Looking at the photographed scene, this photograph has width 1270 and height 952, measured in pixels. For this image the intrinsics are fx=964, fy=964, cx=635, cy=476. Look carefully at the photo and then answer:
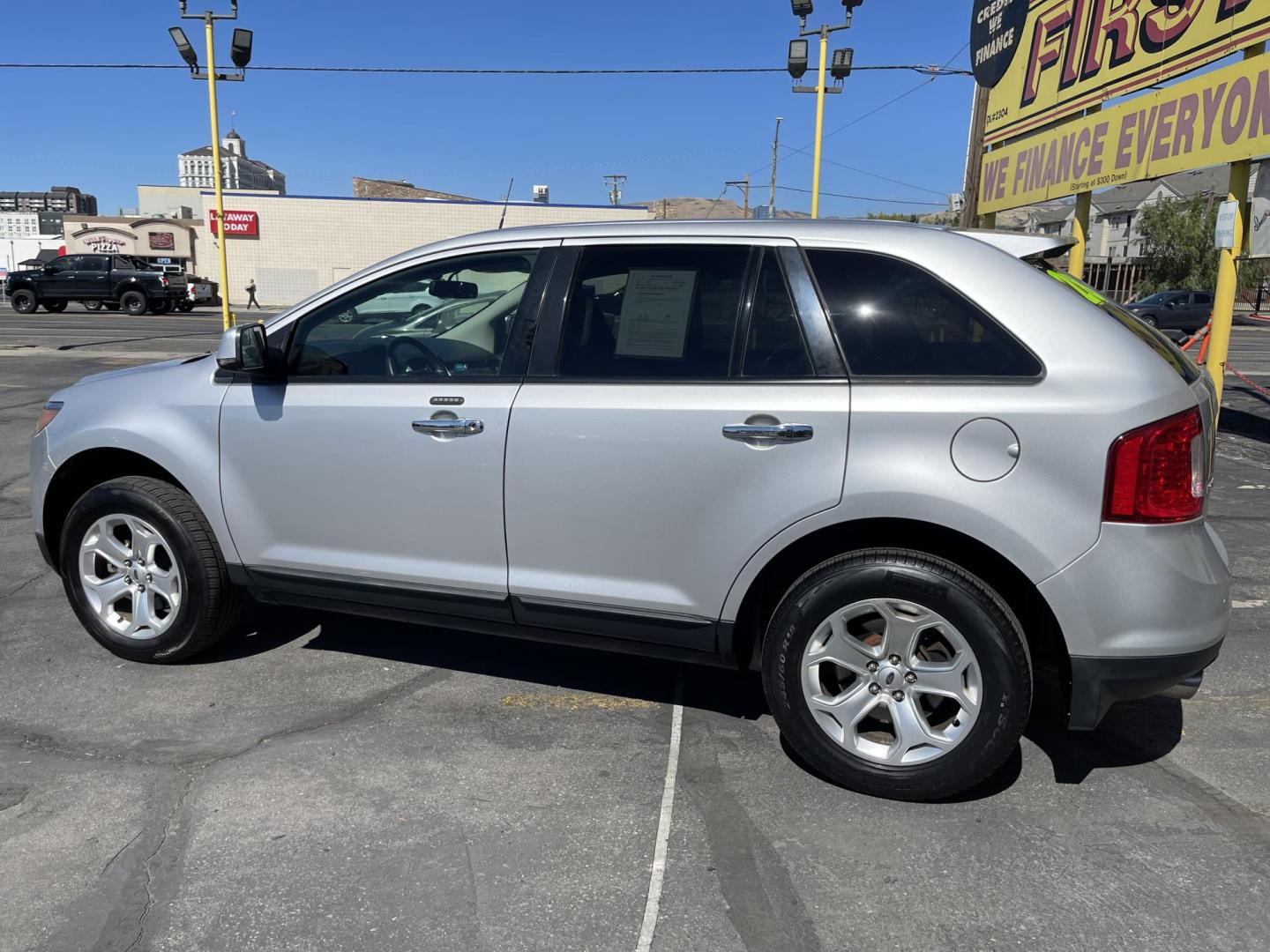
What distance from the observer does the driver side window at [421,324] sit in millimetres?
3607

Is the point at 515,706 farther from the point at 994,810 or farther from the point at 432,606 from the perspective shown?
the point at 994,810

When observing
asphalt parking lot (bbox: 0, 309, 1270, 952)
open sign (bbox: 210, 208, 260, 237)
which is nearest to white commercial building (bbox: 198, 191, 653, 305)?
open sign (bbox: 210, 208, 260, 237)

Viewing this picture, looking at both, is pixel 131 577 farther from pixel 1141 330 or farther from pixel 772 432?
pixel 1141 330

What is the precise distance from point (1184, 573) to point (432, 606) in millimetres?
2517

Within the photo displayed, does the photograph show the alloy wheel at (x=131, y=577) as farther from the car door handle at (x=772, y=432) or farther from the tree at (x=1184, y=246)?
the tree at (x=1184, y=246)

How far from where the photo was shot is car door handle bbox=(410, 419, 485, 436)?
3410 millimetres

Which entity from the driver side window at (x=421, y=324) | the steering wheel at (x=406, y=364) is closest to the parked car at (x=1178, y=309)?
the driver side window at (x=421, y=324)

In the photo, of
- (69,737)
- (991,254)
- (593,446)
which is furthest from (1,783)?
(991,254)

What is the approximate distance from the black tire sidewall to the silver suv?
0.05 ft

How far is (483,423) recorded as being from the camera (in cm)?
341

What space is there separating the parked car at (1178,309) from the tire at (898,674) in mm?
32966

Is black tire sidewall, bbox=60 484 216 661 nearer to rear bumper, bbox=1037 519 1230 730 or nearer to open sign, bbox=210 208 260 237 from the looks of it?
rear bumper, bbox=1037 519 1230 730

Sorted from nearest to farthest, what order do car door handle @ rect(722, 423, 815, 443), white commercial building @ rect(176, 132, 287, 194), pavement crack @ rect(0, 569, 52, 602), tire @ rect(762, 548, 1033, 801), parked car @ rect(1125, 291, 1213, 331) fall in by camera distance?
tire @ rect(762, 548, 1033, 801) < car door handle @ rect(722, 423, 815, 443) < pavement crack @ rect(0, 569, 52, 602) < parked car @ rect(1125, 291, 1213, 331) < white commercial building @ rect(176, 132, 287, 194)

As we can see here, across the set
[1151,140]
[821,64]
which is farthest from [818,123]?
[1151,140]
